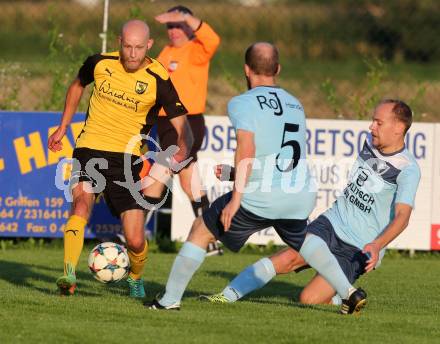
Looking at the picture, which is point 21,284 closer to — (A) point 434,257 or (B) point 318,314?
(B) point 318,314

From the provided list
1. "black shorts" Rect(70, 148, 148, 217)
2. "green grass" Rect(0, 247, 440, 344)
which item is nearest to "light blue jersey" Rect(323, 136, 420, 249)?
"green grass" Rect(0, 247, 440, 344)

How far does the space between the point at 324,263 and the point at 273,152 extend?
93 centimetres

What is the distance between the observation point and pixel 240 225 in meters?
8.20

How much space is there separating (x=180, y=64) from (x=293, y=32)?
669 inches

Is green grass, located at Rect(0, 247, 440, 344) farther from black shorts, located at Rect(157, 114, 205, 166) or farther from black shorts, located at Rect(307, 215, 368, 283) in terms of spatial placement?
black shorts, located at Rect(157, 114, 205, 166)

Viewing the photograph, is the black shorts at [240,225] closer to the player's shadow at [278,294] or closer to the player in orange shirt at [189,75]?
the player's shadow at [278,294]

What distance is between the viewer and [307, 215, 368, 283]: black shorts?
31.1ft

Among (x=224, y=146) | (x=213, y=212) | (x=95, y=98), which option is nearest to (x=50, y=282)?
(x=95, y=98)

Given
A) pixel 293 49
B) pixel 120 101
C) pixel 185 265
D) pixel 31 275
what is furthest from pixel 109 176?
pixel 293 49

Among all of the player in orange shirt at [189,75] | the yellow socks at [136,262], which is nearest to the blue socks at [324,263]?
the yellow socks at [136,262]

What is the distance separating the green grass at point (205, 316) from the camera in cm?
751

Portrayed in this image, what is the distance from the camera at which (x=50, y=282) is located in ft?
34.2

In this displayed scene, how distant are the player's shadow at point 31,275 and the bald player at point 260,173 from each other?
5.43ft

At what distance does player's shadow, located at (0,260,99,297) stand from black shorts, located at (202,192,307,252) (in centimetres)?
170
